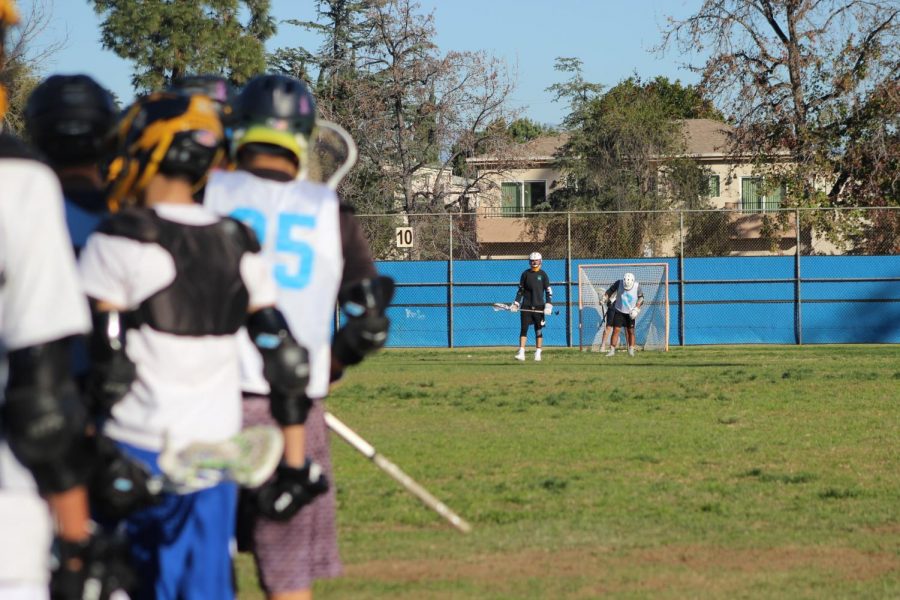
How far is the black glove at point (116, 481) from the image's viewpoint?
3580 mm

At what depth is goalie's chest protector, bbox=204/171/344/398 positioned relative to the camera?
14.9ft

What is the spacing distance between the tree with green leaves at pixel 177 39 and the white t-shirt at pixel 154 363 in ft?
126

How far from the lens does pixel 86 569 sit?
117 inches

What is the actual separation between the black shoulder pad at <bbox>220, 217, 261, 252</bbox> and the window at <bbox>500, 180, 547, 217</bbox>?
53.3 m

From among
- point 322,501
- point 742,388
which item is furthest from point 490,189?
point 322,501

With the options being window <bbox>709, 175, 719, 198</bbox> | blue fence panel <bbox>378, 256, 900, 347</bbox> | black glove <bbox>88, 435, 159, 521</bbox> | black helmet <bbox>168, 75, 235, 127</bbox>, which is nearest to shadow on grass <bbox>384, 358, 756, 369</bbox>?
blue fence panel <bbox>378, 256, 900, 347</bbox>

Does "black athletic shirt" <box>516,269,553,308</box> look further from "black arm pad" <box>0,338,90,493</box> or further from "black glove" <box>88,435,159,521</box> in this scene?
"black arm pad" <box>0,338,90,493</box>

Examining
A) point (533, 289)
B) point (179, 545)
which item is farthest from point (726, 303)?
point (179, 545)

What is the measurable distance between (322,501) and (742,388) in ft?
47.2

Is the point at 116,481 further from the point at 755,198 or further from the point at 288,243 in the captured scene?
the point at 755,198

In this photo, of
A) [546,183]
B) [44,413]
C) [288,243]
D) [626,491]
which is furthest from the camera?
[546,183]

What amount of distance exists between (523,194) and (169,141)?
54384 millimetres

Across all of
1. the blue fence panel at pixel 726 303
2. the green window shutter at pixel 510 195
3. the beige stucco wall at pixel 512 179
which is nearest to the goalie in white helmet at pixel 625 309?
the blue fence panel at pixel 726 303

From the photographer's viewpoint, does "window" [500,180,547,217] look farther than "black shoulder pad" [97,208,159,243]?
Yes
